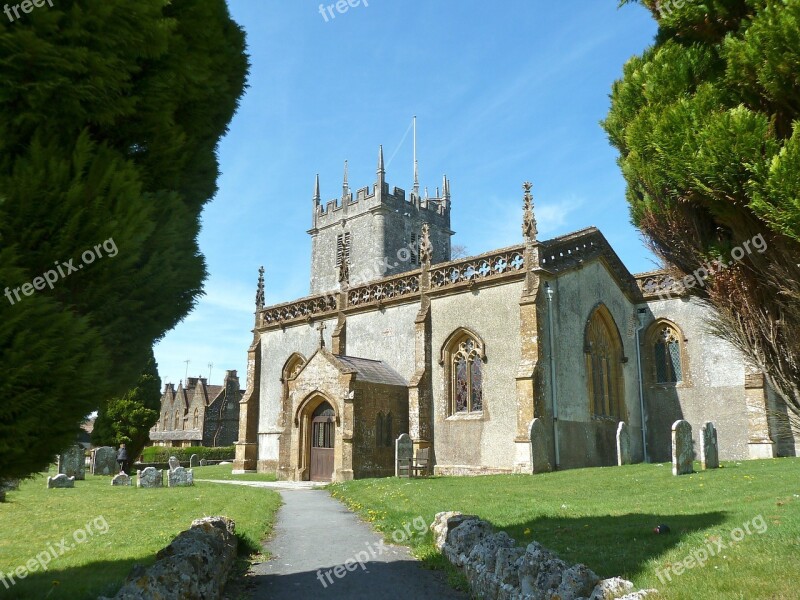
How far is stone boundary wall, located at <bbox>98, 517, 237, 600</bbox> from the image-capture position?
5113 millimetres

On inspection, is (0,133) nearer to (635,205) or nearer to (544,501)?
(635,205)

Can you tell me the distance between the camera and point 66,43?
4.38m

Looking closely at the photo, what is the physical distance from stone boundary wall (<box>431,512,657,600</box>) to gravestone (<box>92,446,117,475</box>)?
22.8 meters

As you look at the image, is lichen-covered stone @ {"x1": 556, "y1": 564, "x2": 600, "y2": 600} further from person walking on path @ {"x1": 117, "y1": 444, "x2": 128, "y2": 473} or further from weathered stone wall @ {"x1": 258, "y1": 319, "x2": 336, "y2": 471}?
person walking on path @ {"x1": 117, "y1": 444, "x2": 128, "y2": 473}

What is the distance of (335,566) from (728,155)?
254 inches

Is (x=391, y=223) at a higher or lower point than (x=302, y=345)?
higher

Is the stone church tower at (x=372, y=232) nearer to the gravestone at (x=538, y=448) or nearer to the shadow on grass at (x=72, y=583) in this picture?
the gravestone at (x=538, y=448)

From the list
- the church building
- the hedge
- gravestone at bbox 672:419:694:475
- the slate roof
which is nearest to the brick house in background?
the hedge

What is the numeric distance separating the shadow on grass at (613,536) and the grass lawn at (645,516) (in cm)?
1

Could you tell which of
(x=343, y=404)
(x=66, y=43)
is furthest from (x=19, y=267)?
(x=343, y=404)

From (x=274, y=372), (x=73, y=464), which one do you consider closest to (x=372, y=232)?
(x=274, y=372)

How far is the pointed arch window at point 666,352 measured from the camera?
24519mm

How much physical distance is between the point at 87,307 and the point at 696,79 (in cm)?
572

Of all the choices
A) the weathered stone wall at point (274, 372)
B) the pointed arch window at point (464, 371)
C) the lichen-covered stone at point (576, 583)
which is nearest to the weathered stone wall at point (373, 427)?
the pointed arch window at point (464, 371)
